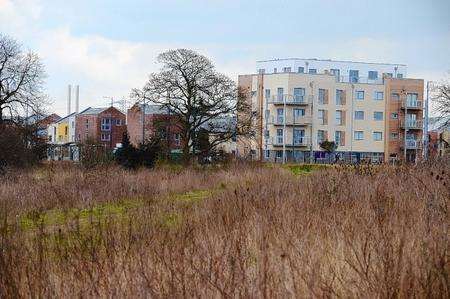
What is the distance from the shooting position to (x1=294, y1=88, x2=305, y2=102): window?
70938 millimetres

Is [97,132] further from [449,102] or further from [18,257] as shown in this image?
[18,257]

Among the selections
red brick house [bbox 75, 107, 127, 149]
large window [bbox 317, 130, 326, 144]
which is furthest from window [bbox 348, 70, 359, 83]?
red brick house [bbox 75, 107, 127, 149]

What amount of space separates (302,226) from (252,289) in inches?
90.5

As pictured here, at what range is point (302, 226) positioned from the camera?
7055 mm

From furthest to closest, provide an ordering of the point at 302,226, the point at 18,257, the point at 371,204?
1. the point at 371,204
2. the point at 302,226
3. the point at 18,257

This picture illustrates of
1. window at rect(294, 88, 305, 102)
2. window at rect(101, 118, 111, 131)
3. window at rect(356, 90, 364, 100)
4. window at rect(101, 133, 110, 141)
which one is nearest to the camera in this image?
window at rect(294, 88, 305, 102)

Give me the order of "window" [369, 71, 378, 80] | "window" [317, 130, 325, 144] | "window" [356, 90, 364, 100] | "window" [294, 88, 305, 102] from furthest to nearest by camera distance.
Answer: "window" [369, 71, 378, 80]
"window" [356, 90, 364, 100]
"window" [317, 130, 325, 144]
"window" [294, 88, 305, 102]

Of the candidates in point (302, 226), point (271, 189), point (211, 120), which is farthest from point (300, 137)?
point (302, 226)

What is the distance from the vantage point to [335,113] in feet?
237

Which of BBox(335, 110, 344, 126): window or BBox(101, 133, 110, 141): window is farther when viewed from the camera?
BBox(101, 133, 110, 141): window

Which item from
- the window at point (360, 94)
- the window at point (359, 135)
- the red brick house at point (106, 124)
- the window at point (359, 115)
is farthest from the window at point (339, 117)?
the red brick house at point (106, 124)

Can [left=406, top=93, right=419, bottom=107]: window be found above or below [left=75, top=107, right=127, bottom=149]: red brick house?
above

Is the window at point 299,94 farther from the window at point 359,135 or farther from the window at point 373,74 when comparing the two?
the window at point 373,74

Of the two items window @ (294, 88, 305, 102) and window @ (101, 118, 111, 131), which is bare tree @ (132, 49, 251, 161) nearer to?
window @ (294, 88, 305, 102)
